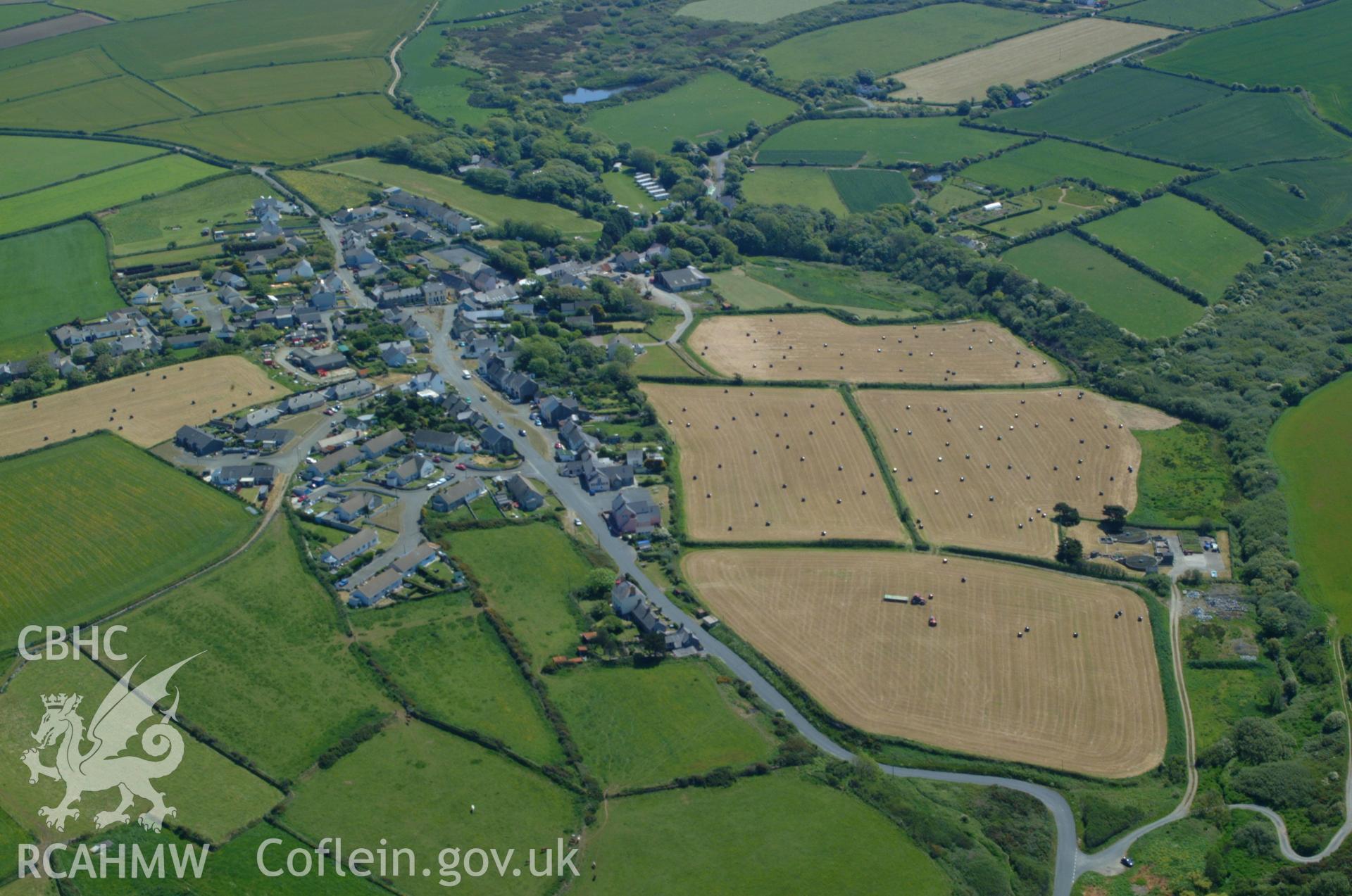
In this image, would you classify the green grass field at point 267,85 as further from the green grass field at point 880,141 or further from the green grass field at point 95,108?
the green grass field at point 880,141

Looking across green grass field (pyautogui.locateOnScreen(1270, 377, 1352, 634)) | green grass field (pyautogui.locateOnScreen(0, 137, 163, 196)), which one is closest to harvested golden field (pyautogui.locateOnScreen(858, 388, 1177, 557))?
green grass field (pyautogui.locateOnScreen(1270, 377, 1352, 634))

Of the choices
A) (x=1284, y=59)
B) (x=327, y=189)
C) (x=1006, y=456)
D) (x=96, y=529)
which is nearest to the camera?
(x=96, y=529)

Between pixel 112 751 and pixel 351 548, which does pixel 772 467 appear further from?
pixel 112 751

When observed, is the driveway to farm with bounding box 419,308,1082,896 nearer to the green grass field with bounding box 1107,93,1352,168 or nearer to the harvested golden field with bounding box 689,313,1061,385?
the harvested golden field with bounding box 689,313,1061,385

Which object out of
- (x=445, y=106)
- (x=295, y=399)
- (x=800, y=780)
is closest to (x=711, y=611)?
(x=800, y=780)

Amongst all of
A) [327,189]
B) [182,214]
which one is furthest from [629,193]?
[182,214]
